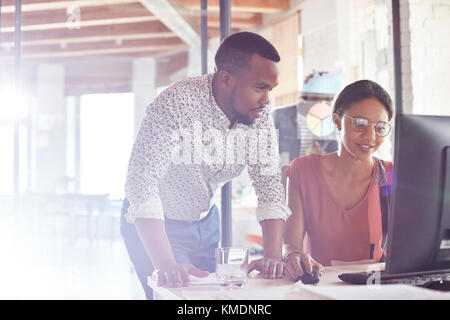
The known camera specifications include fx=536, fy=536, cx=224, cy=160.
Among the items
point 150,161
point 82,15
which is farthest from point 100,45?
point 150,161

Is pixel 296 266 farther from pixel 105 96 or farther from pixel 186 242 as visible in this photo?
pixel 105 96

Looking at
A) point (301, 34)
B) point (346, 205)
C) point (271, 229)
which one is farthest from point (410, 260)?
point (301, 34)

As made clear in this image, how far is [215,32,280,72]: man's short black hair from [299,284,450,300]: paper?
0.73 metres

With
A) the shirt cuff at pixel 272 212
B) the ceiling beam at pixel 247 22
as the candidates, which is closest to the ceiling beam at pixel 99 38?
the ceiling beam at pixel 247 22

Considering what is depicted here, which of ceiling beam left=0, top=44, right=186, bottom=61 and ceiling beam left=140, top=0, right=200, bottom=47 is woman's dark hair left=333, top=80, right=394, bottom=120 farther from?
ceiling beam left=0, top=44, right=186, bottom=61

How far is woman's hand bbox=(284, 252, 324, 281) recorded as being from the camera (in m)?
1.12

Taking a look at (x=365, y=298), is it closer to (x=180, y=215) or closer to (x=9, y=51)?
(x=180, y=215)

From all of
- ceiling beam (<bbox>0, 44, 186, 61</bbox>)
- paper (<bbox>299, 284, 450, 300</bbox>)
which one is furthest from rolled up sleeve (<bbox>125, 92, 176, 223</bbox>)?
ceiling beam (<bbox>0, 44, 186, 61</bbox>)

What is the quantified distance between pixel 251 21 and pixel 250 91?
3287mm

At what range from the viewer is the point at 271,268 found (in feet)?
3.85

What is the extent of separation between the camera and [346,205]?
1592mm

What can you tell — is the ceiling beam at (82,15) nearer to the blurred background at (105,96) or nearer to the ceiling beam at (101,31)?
the blurred background at (105,96)

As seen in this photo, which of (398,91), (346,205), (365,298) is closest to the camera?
(365,298)

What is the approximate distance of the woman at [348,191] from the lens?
156cm
